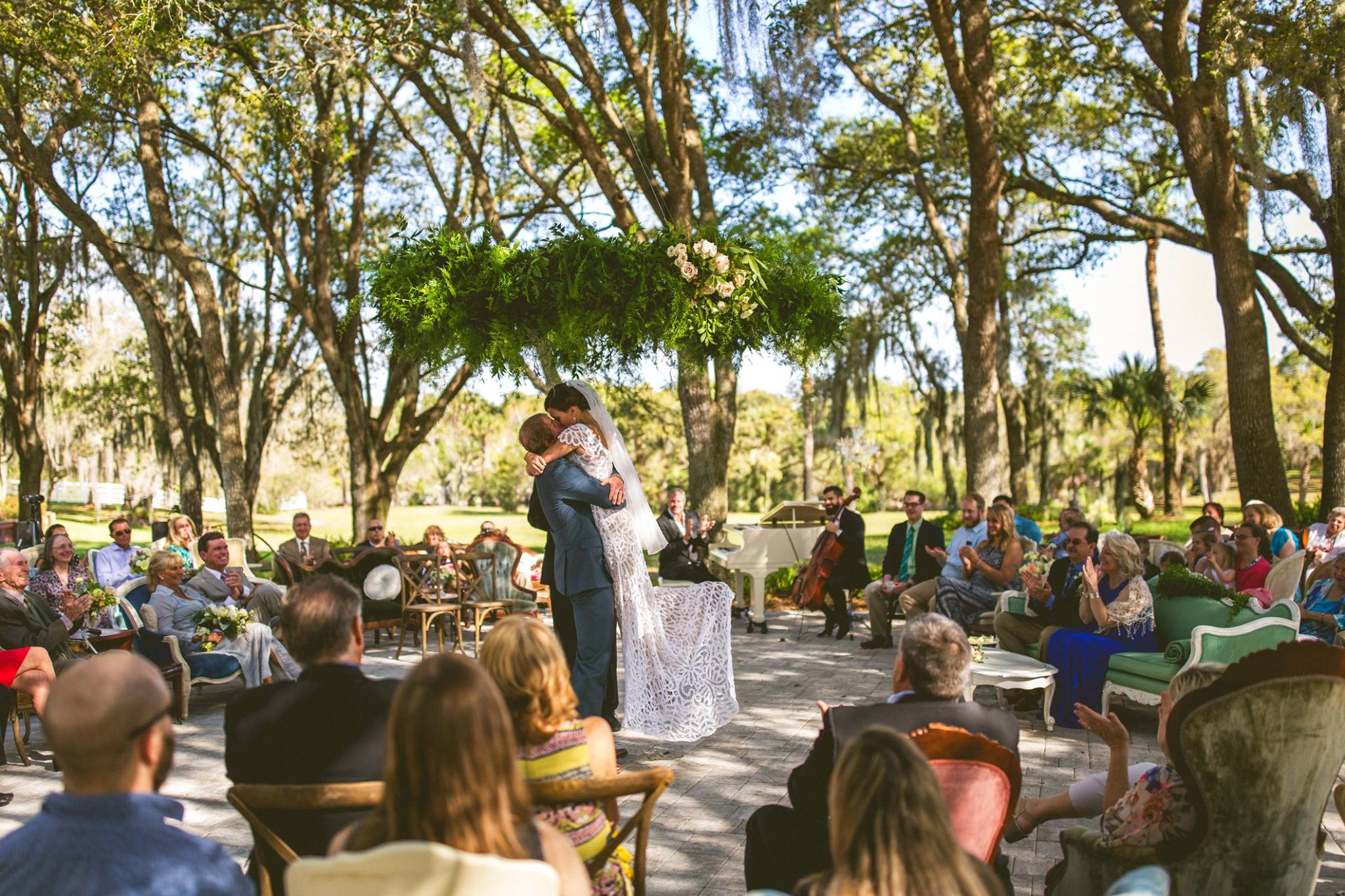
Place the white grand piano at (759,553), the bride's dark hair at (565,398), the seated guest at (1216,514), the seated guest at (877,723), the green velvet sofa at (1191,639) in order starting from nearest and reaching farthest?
the seated guest at (877,723)
the green velvet sofa at (1191,639)
the bride's dark hair at (565,398)
the seated guest at (1216,514)
the white grand piano at (759,553)

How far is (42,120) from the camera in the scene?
736 inches

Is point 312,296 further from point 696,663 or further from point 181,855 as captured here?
point 181,855

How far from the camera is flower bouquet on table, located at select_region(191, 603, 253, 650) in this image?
784 centimetres

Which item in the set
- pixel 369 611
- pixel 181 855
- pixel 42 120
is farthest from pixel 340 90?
pixel 181 855

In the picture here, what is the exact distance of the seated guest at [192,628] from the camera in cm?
787

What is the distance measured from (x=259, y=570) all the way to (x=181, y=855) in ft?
62.1

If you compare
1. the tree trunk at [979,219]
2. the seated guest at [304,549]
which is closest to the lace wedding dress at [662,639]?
the seated guest at [304,549]

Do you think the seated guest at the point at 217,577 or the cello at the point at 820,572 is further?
the cello at the point at 820,572

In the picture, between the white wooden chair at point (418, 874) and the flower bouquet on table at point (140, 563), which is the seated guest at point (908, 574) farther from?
the white wooden chair at point (418, 874)

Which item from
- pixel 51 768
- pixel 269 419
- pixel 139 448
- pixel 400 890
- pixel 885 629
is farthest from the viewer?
pixel 139 448

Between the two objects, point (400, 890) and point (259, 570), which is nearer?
point (400, 890)

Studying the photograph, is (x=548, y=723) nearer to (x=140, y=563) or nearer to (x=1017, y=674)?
(x=1017, y=674)

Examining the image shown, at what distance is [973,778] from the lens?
295 centimetres

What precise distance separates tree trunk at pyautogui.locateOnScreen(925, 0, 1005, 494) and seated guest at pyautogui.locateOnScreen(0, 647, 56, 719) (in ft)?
33.5
